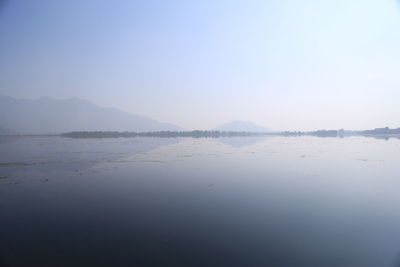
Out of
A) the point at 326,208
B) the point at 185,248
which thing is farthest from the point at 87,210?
the point at 326,208

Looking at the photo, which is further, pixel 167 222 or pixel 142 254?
pixel 167 222

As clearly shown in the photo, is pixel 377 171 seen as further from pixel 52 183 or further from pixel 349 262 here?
pixel 52 183

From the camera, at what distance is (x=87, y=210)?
10.5 metres

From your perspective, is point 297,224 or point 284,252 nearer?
point 284,252

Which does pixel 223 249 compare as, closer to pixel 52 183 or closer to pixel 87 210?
pixel 87 210

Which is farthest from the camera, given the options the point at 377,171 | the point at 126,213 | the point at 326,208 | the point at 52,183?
the point at 377,171

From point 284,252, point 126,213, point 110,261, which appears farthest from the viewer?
point 126,213

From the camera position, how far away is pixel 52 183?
1572 centimetres

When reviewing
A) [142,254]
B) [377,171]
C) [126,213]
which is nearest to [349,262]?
[142,254]

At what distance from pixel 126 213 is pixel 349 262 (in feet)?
31.1

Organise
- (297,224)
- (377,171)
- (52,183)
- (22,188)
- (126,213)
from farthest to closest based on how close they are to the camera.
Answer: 1. (377,171)
2. (52,183)
3. (22,188)
4. (126,213)
5. (297,224)

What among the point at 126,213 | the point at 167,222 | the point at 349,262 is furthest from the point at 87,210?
the point at 349,262

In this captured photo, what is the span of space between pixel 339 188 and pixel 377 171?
9.32 metres

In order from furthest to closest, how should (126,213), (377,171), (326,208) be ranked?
1. (377,171)
2. (326,208)
3. (126,213)
